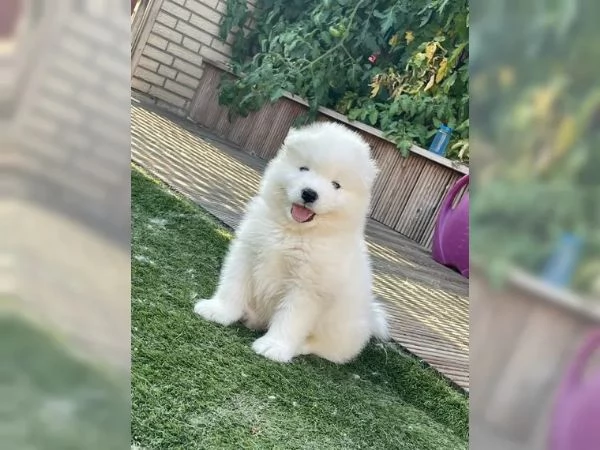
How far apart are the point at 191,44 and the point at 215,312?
2395 mm

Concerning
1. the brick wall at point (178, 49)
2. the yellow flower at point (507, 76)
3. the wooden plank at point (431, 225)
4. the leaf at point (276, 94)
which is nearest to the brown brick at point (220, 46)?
the brick wall at point (178, 49)

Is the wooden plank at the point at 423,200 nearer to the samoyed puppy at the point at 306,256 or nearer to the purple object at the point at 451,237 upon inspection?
the purple object at the point at 451,237

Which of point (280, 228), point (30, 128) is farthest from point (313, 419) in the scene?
point (30, 128)

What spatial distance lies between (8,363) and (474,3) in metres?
0.45

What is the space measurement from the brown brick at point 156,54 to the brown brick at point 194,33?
15cm

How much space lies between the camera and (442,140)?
3221 millimetres

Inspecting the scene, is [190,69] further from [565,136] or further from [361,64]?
[565,136]

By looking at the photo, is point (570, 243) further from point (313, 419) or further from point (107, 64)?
point (313, 419)

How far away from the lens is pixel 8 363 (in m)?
0.45

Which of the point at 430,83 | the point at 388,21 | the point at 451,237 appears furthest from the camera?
the point at 430,83

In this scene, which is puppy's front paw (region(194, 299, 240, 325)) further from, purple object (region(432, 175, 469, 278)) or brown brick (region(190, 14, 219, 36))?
brown brick (region(190, 14, 219, 36))

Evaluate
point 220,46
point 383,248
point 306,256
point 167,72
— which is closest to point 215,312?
point 306,256

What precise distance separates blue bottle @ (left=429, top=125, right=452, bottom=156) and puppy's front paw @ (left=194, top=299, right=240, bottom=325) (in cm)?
203

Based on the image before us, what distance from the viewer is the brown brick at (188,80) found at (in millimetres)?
3428
